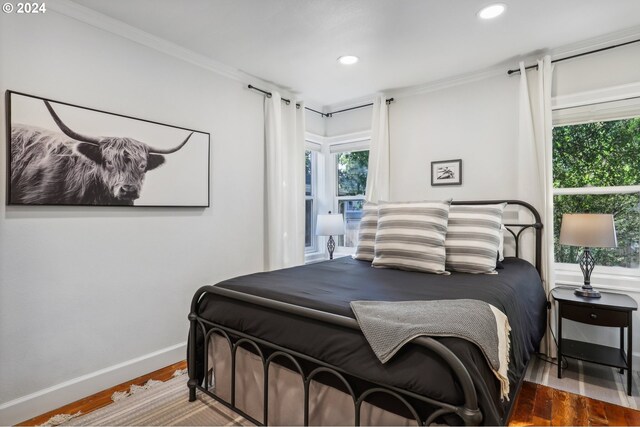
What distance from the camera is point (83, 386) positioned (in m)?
2.15

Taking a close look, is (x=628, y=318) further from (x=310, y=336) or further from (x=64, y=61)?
(x=64, y=61)

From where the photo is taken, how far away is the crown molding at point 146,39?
6.91ft

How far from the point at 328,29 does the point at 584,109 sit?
2.05 meters

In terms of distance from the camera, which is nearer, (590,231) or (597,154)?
(590,231)

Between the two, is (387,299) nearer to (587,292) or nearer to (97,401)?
(587,292)

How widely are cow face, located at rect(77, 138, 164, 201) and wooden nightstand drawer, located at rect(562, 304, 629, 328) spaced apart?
3054mm

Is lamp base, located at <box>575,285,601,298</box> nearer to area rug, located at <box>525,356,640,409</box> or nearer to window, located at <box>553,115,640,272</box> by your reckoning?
window, located at <box>553,115,640,272</box>

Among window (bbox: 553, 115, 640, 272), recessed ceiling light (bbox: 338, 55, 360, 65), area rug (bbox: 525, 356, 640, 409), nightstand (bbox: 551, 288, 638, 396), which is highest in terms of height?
recessed ceiling light (bbox: 338, 55, 360, 65)

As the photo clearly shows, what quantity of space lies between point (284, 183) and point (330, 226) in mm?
660

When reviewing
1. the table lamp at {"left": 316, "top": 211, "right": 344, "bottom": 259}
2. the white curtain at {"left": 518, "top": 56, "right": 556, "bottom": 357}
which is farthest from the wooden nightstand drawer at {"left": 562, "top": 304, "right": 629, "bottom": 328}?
the table lamp at {"left": 316, "top": 211, "right": 344, "bottom": 259}

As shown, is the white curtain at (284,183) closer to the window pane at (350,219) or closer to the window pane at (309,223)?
the window pane at (309,223)

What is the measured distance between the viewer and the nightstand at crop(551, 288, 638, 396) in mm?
2172

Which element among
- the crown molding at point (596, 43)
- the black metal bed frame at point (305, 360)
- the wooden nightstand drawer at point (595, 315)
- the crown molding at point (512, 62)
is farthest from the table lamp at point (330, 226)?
the crown molding at point (596, 43)

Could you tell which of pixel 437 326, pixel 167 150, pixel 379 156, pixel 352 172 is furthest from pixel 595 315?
pixel 167 150
